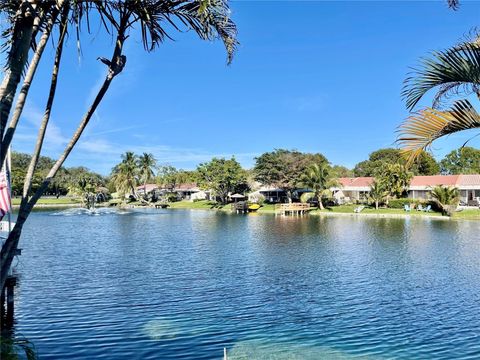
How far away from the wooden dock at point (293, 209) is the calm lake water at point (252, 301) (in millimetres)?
33422

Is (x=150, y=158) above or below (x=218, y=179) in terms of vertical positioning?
above

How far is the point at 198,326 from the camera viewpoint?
12.6m

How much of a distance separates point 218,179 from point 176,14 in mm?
71834

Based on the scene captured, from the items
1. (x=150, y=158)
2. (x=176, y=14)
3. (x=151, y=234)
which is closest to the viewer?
(x=176, y=14)

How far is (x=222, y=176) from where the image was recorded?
7719 centimetres

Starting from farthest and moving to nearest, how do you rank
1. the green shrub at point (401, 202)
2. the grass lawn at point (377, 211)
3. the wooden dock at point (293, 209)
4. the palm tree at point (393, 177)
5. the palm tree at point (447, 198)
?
the wooden dock at point (293, 209) → the palm tree at point (393, 177) → the green shrub at point (401, 202) → the grass lawn at point (377, 211) → the palm tree at point (447, 198)

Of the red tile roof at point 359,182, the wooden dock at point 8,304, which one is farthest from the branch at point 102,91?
the red tile roof at point 359,182

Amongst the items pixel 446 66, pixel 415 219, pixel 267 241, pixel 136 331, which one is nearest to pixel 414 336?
pixel 136 331

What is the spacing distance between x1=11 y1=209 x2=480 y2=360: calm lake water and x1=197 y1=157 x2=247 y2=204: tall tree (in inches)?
1873

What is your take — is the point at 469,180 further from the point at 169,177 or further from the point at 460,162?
the point at 169,177

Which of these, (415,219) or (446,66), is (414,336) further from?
(415,219)

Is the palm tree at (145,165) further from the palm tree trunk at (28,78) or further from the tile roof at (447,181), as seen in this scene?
the palm tree trunk at (28,78)

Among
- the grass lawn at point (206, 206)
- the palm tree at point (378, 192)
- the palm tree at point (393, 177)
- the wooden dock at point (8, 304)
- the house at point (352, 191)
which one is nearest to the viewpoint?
the wooden dock at point (8, 304)

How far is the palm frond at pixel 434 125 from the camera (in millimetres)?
4836
